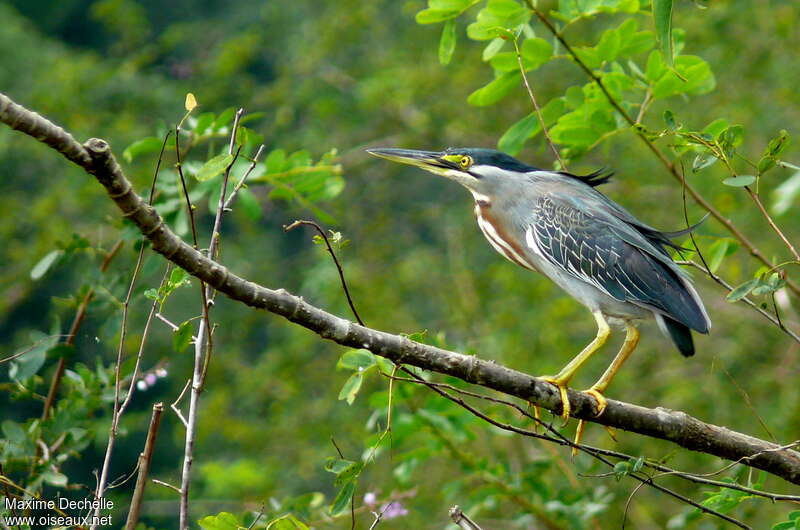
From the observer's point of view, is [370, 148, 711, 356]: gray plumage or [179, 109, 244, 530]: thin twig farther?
[370, 148, 711, 356]: gray plumage

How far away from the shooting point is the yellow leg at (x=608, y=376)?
2484mm

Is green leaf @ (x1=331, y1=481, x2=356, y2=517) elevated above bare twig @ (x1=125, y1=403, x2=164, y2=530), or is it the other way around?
bare twig @ (x1=125, y1=403, x2=164, y2=530)

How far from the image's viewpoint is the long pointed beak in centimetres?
334

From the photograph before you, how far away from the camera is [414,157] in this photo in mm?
3377

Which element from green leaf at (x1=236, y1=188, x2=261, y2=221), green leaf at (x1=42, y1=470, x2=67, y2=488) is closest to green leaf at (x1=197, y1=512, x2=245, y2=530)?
green leaf at (x1=42, y1=470, x2=67, y2=488)

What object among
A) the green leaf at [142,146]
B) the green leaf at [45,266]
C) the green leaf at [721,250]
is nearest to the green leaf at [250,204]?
the green leaf at [142,146]

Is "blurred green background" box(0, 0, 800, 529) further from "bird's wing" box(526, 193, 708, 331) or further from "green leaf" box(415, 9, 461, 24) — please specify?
"green leaf" box(415, 9, 461, 24)

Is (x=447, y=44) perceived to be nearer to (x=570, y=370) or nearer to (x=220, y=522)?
(x=570, y=370)

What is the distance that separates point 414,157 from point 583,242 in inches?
27.6

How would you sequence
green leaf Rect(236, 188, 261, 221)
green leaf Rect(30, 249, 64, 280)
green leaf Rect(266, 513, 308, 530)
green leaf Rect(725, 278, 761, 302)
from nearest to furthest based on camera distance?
green leaf Rect(266, 513, 308, 530) < green leaf Rect(725, 278, 761, 302) < green leaf Rect(30, 249, 64, 280) < green leaf Rect(236, 188, 261, 221)

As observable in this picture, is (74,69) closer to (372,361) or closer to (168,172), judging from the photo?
(168,172)

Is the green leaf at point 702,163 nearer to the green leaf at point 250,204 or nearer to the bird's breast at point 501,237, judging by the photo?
the bird's breast at point 501,237

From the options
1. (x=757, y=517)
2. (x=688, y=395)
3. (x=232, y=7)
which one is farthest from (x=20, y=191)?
(x=757, y=517)

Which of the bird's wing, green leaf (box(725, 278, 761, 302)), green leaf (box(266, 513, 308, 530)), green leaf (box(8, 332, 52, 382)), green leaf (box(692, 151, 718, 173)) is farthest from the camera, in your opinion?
the bird's wing
